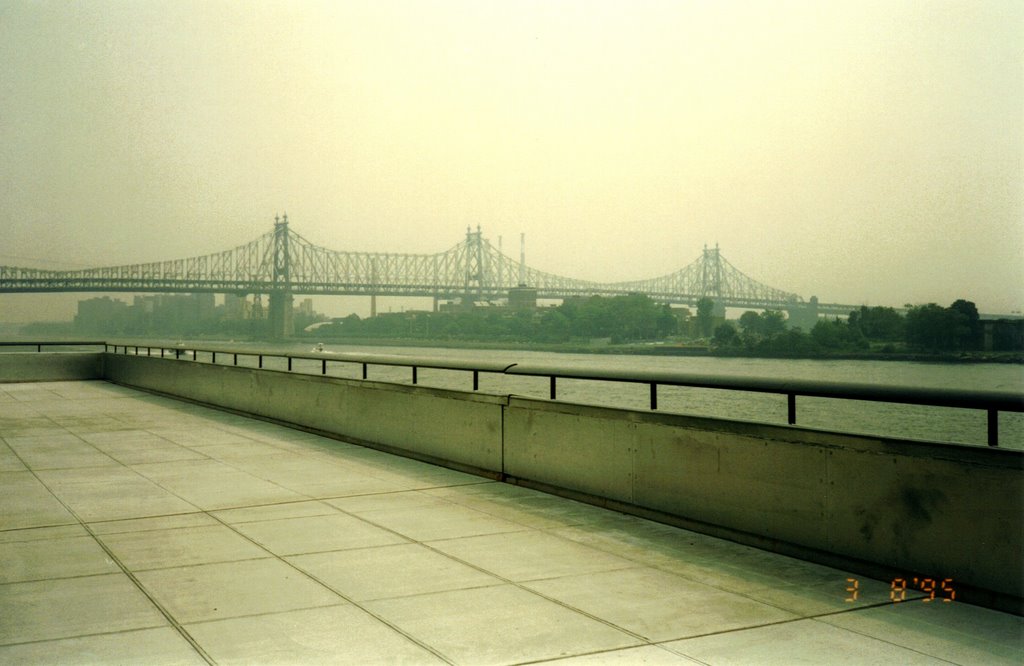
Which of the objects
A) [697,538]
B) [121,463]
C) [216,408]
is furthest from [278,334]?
[697,538]

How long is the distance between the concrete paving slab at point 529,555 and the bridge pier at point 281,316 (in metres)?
60.8

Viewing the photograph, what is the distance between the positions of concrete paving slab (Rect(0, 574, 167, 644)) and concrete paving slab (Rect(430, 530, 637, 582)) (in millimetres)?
2095

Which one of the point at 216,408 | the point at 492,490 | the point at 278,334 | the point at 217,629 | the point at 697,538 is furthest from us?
the point at 278,334

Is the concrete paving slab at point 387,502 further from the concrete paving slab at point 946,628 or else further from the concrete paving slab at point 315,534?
the concrete paving slab at point 946,628

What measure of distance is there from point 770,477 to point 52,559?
4888 mm

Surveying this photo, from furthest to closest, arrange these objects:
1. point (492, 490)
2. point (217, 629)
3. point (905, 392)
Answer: point (492, 490)
point (905, 392)
point (217, 629)

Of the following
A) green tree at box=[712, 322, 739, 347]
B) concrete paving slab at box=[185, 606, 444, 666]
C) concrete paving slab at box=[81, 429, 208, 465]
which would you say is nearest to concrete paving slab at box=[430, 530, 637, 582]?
concrete paving slab at box=[185, 606, 444, 666]

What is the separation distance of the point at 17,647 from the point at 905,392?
5249 mm

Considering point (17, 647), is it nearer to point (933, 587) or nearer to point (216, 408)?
point (933, 587)

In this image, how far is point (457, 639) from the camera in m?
4.83

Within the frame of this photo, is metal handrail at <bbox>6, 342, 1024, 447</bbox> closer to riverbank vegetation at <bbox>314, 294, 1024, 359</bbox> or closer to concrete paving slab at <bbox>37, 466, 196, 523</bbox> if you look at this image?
concrete paving slab at <bbox>37, 466, 196, 523</bbox>

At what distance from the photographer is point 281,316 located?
69.8 metres

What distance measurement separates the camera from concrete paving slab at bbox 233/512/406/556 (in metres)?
7.06

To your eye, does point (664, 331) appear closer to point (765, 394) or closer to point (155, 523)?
point (765, 394)
